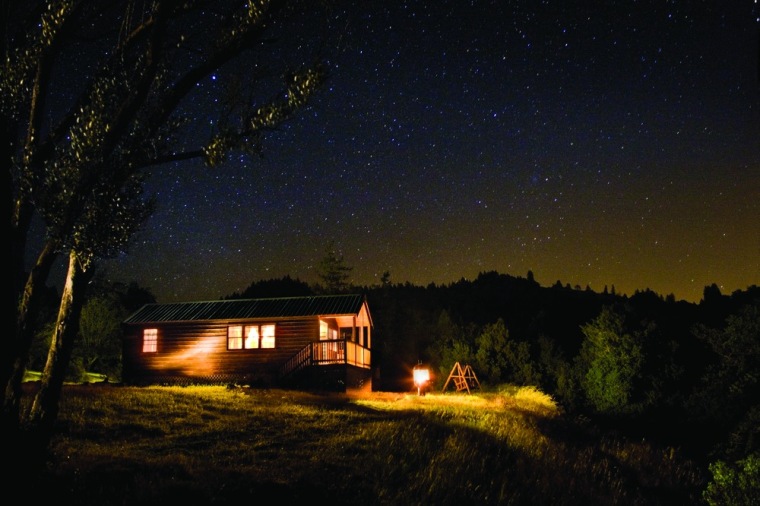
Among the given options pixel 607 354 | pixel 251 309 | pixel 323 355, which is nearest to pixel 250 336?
pixel 251 309

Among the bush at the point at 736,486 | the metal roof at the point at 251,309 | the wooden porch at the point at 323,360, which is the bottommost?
the bush at the point at 736,486

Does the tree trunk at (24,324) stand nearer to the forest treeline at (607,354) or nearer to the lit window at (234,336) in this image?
the forest treeline at (607,354)

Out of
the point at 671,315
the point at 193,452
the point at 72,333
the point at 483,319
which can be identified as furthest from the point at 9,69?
the point at 483,319

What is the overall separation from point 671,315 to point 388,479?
4138 cm

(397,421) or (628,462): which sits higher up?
(397,421)

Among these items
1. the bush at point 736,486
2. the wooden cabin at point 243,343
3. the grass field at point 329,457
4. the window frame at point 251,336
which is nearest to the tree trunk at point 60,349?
the grass field at point 329,457

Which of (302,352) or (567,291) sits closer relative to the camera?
(302,352)

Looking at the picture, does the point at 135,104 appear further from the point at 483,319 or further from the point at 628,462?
the point at 483,319

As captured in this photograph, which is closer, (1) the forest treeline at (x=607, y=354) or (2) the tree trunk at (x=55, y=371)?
(2) the tree trunk at (x=55, y=371)

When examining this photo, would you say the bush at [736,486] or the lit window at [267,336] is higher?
the lit window at [267,336]

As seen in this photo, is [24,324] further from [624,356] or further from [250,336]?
[624,356]

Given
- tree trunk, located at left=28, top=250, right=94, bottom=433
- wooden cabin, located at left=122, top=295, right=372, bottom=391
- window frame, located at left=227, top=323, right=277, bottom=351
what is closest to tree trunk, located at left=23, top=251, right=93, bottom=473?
tree trunk, located at left=28, top=250, right=94, bottom=433

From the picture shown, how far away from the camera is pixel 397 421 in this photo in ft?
48.9

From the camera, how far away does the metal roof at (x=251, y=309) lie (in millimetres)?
30255
